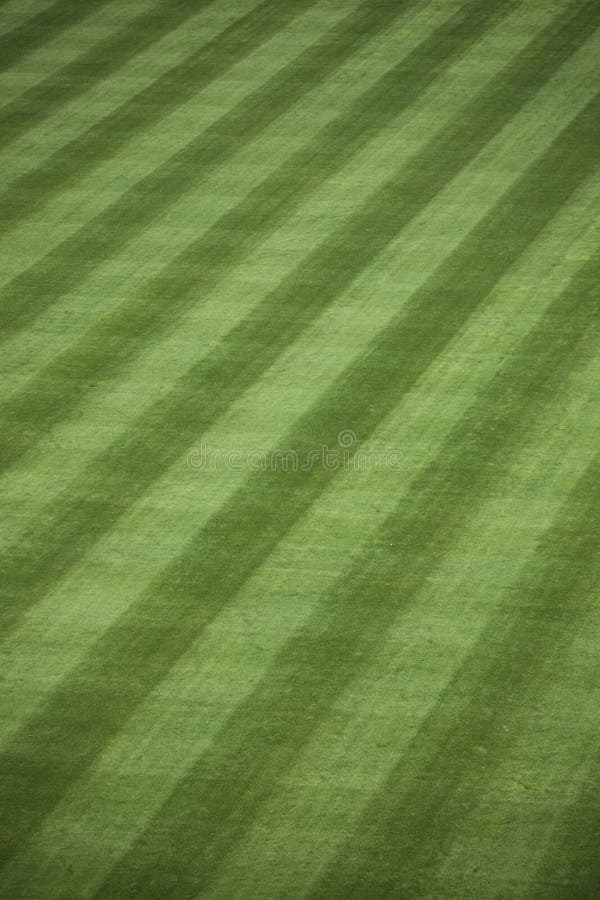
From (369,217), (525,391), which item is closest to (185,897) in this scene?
(525,391)

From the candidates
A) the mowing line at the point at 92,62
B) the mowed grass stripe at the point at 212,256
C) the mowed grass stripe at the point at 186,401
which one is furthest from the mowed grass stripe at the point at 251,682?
the mowing line at the point at 92,62

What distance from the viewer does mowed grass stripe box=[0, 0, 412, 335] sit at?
10.8 meters

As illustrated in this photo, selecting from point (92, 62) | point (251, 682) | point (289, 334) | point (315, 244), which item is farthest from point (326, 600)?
point (92, 62)

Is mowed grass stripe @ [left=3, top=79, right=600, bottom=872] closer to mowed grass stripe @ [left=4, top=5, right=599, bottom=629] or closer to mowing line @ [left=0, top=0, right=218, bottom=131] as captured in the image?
mowed grass stripe @ [left=4, top=5, right=599, bottom=629]

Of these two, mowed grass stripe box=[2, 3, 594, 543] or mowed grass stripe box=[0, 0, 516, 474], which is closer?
mowed grass stripe box=[2, 3, 594, 543]

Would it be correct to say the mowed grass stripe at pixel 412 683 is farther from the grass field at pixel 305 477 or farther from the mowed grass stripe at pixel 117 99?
the mowed grass stripe at pixel 117 99

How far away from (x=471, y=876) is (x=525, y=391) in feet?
13.8

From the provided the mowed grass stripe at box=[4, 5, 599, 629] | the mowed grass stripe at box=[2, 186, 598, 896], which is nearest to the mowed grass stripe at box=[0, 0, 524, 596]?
the mowed grass stripe at box=[4, 5, 599, 629]

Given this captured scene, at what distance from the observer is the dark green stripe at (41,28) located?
51.0 feet

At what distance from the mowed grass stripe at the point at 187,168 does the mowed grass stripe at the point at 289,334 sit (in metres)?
1.89

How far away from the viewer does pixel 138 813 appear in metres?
6.26

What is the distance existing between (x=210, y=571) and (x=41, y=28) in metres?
11.1

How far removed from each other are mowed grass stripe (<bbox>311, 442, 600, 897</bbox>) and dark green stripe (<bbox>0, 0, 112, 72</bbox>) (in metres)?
10.8

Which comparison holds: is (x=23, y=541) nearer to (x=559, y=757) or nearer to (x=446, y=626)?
(x=446, y=626)
